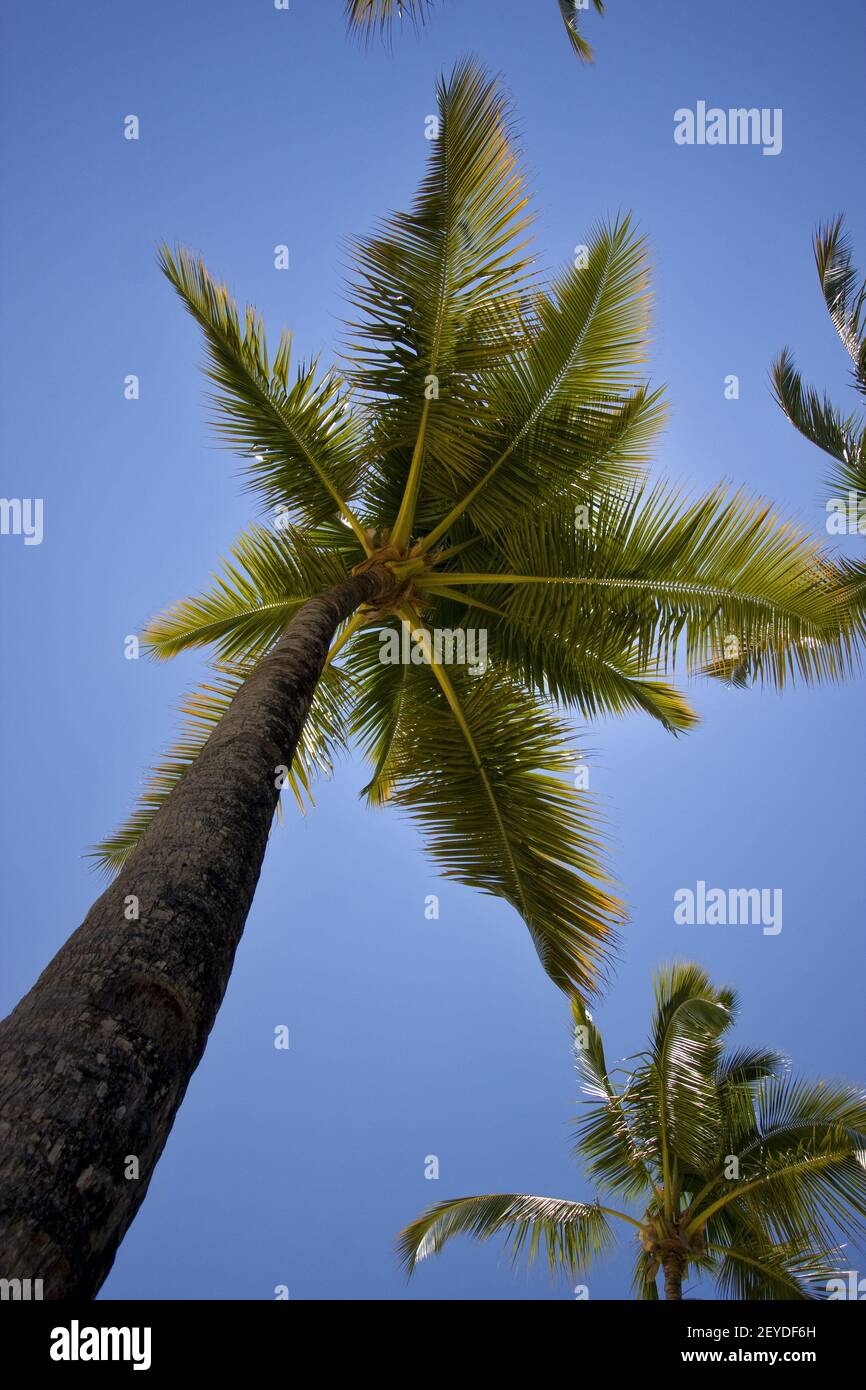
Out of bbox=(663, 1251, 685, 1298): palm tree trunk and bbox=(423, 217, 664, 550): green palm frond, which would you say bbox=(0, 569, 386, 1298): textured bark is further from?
bbox=(663, 1251, 685, 1298): palm tree trunk

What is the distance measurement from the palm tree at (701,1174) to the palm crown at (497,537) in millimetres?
3925

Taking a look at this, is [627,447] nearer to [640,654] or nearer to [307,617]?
[640,654]

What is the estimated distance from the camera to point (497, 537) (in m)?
8.27

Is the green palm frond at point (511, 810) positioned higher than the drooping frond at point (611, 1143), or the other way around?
the green palm frond at point (511, 810)

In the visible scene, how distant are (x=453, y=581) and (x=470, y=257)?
271 cm

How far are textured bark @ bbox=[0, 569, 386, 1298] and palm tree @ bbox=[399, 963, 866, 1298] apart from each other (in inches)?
308

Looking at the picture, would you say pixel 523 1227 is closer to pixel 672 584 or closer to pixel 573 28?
pixel 672 584

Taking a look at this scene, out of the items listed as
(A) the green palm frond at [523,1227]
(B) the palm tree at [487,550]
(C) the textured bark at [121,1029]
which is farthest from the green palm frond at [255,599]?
(A) the green palm frond at [523,1227]

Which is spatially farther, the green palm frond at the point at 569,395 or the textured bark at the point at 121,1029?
the green palm frond at the point at 569,395

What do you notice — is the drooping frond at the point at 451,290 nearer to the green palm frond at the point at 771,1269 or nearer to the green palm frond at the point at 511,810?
the green palm frond at the point at 511,810

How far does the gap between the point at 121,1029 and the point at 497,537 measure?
6.55 metres

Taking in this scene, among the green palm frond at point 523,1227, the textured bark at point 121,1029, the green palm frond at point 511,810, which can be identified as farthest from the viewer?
the green palm frond at point 523,1227

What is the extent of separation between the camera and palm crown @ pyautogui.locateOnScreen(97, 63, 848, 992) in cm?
722

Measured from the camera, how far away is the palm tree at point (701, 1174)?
10.0 m
